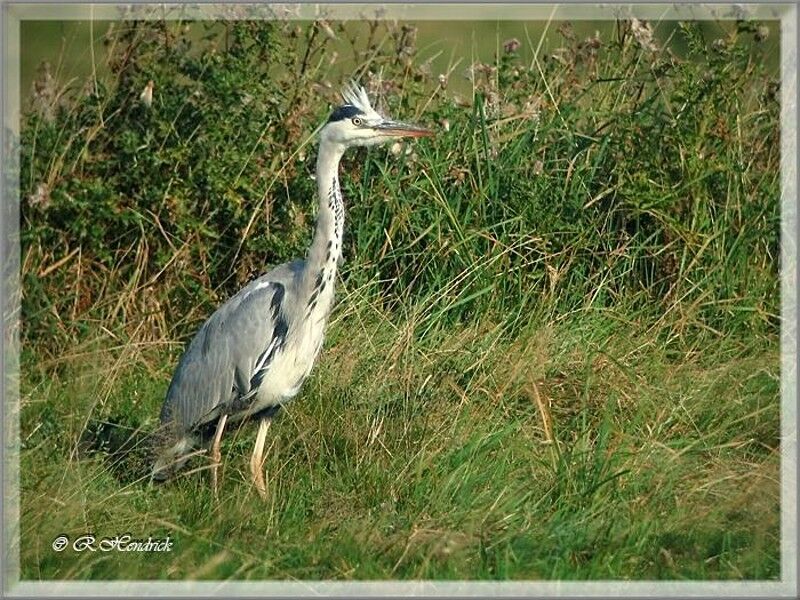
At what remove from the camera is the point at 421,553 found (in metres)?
4.30

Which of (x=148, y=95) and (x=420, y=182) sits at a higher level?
(x=148, y=95)

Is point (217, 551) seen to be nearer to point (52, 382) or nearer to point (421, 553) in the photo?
point (421, 553)

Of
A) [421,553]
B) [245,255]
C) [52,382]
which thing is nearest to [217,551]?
[421,553]

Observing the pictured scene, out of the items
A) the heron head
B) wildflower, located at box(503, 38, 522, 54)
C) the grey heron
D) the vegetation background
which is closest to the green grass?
the vegetation background

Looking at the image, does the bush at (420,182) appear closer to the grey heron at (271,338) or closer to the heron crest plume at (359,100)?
the grey heron at (271,338)

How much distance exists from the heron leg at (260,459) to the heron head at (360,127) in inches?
41.5

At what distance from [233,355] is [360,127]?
0.93 m

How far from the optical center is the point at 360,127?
16.3 ft

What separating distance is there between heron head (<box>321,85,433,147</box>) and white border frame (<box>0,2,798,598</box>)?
38 centimetres

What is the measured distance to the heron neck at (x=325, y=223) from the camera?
4953 millimetres

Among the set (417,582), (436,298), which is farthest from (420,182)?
(417,582)

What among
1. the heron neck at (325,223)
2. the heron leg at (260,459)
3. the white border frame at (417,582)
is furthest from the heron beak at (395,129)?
the heron leg at (260,459)

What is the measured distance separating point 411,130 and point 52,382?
173 centimetres

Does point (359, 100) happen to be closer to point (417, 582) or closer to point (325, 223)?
point (325, 223)
